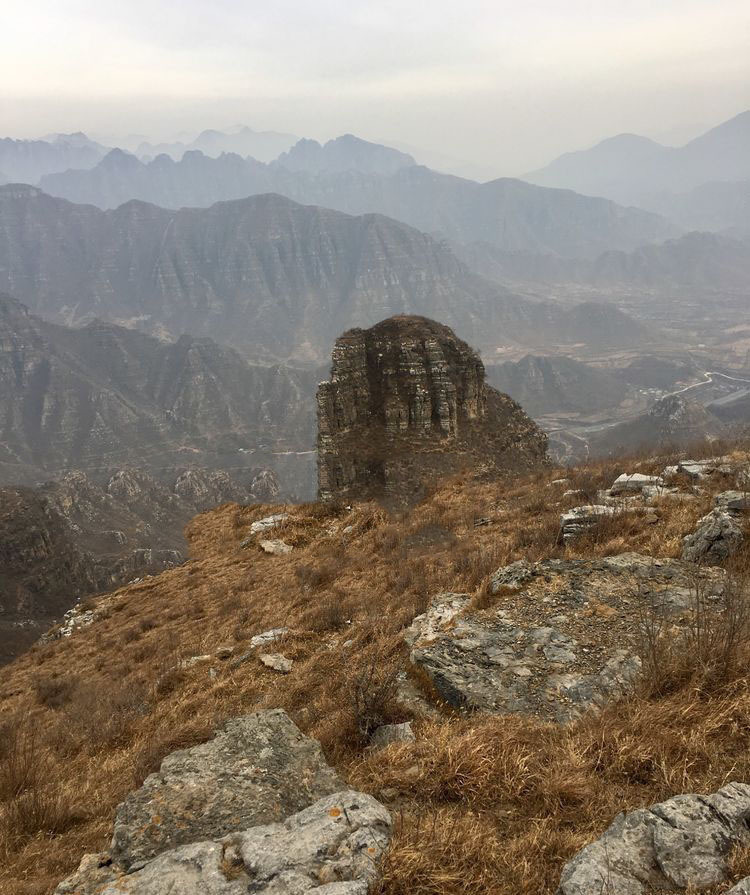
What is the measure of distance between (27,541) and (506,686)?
214 ft

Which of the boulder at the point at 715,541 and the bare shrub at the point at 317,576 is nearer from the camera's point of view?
the boulder at the point at 715,541

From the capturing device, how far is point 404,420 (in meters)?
29.2

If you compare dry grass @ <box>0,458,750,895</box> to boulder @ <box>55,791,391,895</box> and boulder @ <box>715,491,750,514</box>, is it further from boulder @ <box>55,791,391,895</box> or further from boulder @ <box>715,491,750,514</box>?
boulder @ <box>715,491,750,514</box>

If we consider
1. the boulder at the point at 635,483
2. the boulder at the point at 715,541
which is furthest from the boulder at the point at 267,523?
the boulder at the point at 715,541

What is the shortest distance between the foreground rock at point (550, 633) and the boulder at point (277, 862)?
2048mm

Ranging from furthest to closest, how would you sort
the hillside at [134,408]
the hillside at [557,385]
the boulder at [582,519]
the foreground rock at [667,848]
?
the hillside at [557,385] → the hillside at [134,408] → the boulder at [582,519] → the foreground rock at [667,848]

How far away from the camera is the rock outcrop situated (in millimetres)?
3018

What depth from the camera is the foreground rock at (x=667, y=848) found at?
2.59 m

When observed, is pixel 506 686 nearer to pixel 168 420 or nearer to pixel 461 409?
pixel 461 409

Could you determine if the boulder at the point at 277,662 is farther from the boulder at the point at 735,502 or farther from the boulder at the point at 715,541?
the boulder at the point at 735,502

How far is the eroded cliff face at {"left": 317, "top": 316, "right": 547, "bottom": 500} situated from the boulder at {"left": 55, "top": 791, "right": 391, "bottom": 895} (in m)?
22.4

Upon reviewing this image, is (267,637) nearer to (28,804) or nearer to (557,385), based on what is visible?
(28,804)

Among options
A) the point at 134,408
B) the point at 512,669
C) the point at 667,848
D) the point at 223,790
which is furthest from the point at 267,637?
the point at 134,408

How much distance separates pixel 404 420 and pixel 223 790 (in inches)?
1011
